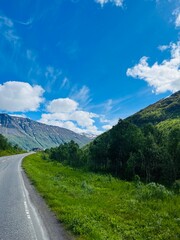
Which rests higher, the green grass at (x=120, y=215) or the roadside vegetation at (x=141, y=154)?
the roadside vegetation at (x=141, y=154)

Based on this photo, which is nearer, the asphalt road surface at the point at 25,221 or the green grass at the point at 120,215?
→ the asphalt road surface at the point at 25,221

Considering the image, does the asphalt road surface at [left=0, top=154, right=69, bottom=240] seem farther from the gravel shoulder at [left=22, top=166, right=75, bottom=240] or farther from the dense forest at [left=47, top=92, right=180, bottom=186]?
the dense forest at [left=47, top=92, right=180, bottom=186]

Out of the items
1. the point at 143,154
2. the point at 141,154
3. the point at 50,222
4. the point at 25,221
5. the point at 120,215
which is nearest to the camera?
the point at 25,221

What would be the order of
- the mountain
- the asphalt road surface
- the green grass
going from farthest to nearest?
the mountain < the green grass < the asphalt road surface

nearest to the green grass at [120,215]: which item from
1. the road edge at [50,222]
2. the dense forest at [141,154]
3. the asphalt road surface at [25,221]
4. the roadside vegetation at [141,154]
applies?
the road edge at [50,222]

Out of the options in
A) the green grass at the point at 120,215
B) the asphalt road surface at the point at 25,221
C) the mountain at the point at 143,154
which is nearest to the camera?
the asphalt road surface at the point at 25,221

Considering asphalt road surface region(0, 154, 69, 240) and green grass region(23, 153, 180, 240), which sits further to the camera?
green grass region(23, 153, 180, 240)

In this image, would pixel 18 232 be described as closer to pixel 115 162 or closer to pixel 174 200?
pixel 174 200

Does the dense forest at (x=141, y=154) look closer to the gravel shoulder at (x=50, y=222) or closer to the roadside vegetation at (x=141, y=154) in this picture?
the roadside vegetation at (x=141, y=154)

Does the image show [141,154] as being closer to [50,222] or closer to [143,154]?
[143,154]

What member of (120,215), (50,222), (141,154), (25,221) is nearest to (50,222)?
(50,222)

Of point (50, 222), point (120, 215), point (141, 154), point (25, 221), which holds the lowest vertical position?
point (120, 215)

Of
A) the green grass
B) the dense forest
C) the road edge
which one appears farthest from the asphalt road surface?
the dense forest

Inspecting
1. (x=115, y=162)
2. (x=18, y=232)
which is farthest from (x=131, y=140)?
(x=18, y=232)
